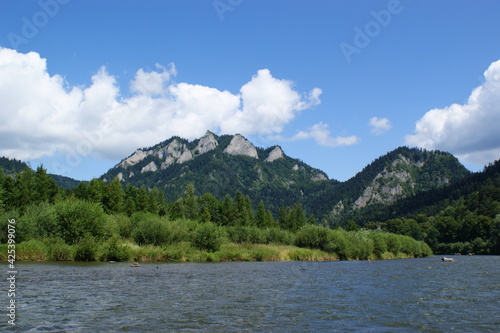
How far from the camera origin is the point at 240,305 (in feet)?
84.1

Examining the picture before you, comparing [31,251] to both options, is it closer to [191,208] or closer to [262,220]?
→ [191,208]

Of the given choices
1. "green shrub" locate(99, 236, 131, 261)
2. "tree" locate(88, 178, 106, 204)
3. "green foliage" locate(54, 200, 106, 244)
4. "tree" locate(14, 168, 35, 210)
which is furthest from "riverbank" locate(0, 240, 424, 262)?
"tree" locate(88, 178, 106, 204)

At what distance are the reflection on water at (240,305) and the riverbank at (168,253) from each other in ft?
61.4

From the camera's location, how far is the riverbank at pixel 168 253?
56.2 meters

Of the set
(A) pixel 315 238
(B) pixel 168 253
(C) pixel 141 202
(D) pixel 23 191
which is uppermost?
(D) pixel 23 191

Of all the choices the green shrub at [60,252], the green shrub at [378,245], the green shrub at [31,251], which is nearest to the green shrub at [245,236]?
the green shrub at [378,245]

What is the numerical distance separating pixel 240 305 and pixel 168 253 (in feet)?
151

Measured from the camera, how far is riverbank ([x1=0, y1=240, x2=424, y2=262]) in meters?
56.2

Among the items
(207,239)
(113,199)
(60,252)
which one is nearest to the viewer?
(60,252)

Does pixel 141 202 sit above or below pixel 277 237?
above

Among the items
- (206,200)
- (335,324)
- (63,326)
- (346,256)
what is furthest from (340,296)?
(206,200)

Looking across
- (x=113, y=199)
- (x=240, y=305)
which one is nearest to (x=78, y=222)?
(x=240, y=305)

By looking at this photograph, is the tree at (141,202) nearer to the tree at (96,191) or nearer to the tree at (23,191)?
the tree at (96,191)

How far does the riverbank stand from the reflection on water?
18710mm
